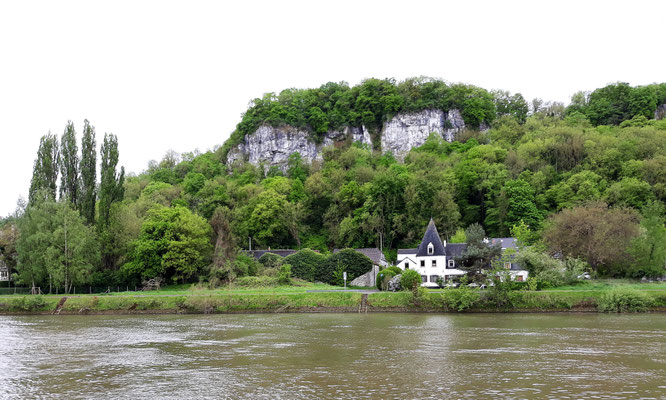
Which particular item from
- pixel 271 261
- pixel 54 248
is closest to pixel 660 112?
pixel 271 261

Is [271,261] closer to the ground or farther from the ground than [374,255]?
closer to the ground

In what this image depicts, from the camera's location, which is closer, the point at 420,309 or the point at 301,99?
the point at 420,309

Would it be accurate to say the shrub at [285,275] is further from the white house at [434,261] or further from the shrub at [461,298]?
the shrub at [461,298]

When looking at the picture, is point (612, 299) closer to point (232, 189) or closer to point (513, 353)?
point (513, 353)

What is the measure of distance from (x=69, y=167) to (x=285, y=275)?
29.8 metres

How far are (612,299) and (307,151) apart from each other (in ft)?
296

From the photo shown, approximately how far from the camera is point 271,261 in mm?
60312

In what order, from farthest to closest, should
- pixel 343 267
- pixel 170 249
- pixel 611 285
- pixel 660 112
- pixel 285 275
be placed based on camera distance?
pixel 660 112 < pixel 343 267 < pixel 170 249 < pixel 285 275 < pixel 611 285

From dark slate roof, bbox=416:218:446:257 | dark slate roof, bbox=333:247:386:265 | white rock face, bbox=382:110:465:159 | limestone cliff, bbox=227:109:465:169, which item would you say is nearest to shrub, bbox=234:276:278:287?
dark slate roof, bbox=333:247:386:265

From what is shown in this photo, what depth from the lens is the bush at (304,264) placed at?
60.1 meters

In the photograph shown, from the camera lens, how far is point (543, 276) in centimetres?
4706

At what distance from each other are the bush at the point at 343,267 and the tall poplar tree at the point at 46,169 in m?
33.0

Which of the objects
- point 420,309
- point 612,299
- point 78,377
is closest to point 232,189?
point 420,309

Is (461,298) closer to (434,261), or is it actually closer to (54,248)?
(434,261)
